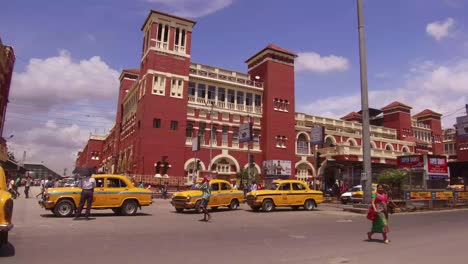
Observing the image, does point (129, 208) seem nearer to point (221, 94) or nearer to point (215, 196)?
point (215, 196)

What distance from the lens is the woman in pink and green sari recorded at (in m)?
10.4

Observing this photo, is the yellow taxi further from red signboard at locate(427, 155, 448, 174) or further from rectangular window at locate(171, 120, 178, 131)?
rectangular window at locate(171, 120, 178, 131)

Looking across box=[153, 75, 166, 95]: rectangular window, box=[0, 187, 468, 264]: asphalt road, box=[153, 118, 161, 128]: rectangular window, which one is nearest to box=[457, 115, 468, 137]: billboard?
box=[0, 187, 468, 264]: asphalt road

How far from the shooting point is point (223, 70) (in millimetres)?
48969

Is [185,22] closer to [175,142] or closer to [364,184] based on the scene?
[175,142]

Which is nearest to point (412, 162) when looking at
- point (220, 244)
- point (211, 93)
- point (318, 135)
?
point (318, 135)

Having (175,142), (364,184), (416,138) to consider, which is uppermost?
(416,138)

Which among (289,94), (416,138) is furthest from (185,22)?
(416,138)

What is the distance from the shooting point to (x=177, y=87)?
43219 mm

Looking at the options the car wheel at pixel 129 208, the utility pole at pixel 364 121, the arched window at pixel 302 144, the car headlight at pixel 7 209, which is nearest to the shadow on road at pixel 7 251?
the car headlight at pixel 7 209

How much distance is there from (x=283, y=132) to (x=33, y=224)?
38.7 m

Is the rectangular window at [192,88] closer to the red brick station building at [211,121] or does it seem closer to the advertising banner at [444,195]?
the red brick station building at [211,121]

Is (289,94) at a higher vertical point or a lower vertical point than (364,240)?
higher

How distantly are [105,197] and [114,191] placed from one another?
0.47m
